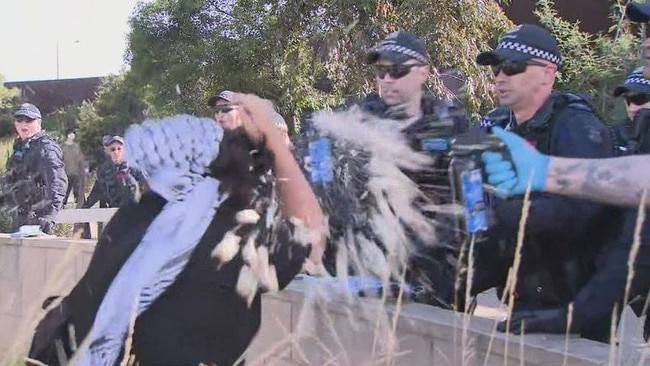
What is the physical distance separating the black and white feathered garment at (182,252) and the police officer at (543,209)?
607mm

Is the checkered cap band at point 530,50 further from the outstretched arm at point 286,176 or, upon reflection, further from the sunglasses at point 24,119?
the sunglasses at point 24,119

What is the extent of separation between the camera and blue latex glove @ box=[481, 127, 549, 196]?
82.9 inches

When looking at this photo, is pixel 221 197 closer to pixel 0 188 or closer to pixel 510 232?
pixel 510 232

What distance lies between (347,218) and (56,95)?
28.5m

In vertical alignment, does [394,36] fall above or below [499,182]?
above

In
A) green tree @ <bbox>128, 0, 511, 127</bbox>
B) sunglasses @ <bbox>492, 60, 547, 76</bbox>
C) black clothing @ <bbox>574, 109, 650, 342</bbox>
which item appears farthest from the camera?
green tree @ <bbox>128, 0, 511, 127</bbox>

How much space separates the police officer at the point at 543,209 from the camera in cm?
249

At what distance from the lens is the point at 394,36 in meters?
3.35

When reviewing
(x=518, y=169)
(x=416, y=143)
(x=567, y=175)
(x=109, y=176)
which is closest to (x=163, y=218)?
(x=416, y=143)

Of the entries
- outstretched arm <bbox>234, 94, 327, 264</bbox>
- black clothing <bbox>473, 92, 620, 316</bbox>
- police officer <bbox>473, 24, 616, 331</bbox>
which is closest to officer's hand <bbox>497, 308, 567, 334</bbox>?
police officer <bbox>473, 24, 616, 331</bbox>

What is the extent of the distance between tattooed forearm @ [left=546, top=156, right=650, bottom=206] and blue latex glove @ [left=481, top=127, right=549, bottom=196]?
25 millimetres

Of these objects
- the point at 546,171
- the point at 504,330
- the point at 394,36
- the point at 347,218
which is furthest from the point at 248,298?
the point at 394,36

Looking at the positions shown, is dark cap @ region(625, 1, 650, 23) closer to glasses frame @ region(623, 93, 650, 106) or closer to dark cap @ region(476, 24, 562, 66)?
dark cap @ region(476, 24, 562, 66)

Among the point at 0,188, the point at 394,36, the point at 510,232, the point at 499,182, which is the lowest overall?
the point at 0,188
